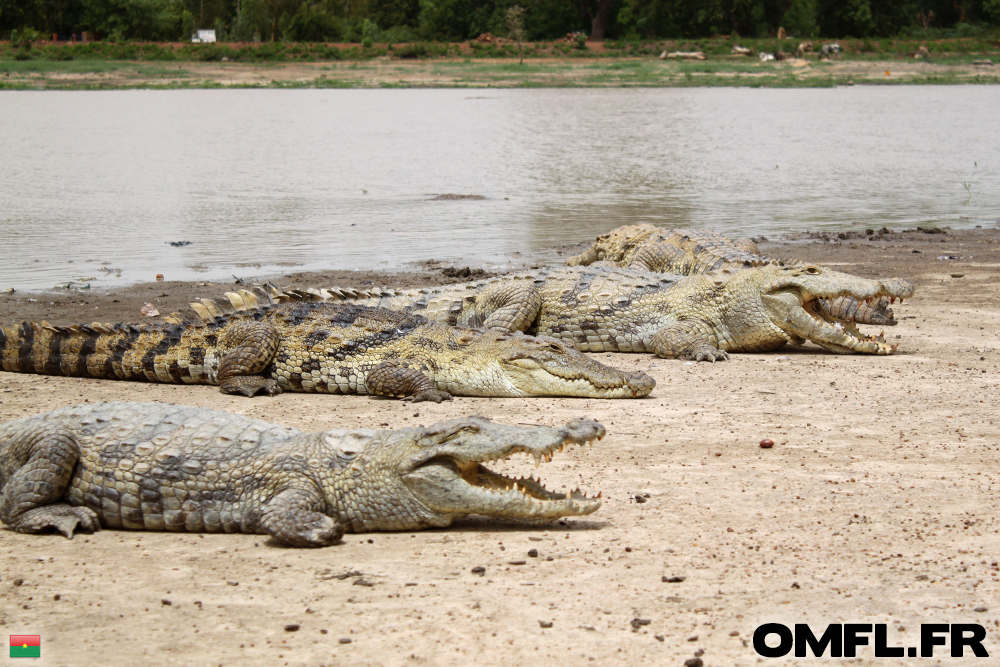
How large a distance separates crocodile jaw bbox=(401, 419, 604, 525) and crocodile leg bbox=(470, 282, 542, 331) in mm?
3852

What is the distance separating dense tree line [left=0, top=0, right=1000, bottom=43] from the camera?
63.2m

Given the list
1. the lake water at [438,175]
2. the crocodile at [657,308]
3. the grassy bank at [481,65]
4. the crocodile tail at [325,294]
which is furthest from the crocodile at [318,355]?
the grassy bank at [481,65]

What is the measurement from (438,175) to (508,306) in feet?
44.6

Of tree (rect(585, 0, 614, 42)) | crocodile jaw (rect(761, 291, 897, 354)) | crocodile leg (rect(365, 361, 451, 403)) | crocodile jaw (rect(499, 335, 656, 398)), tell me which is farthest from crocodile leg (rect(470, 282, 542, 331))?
tree (rect(585, 0, 614, 42))

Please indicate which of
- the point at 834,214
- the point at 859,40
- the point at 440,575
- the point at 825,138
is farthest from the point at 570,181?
the point at 859,40

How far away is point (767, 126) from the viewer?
102ft

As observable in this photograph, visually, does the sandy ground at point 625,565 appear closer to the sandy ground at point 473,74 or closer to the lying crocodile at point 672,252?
the lying crocodile at point 672,252

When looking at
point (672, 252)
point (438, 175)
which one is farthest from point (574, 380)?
point (438, 175)

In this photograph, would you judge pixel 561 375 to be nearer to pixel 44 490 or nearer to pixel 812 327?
pixel 812 327

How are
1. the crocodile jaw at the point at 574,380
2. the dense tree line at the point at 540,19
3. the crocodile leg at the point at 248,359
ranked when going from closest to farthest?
the crocodile jaw at the point at 574,380 → the crocodile leg at the point at 248,359 → the dense tree line at the point at 540,19

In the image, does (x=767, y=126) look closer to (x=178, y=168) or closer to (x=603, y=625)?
(x=178, y=168)

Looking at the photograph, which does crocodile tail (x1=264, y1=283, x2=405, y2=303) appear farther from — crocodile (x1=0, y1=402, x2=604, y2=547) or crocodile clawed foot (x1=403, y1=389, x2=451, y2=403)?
crocodile (x1=0, y1=402, x2=604, y2=547)

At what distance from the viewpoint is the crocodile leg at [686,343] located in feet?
25.8

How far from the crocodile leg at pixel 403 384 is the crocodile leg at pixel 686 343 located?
6.86ft
